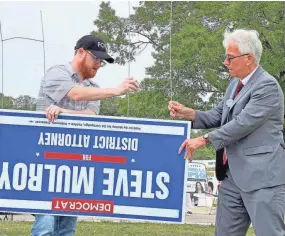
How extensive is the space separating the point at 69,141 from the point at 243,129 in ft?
3.72

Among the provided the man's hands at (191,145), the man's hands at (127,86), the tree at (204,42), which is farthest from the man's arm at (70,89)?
the tree at (204,42)

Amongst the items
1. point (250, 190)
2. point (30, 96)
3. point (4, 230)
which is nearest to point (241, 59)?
point (250, 190)

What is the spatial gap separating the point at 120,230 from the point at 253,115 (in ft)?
25.2

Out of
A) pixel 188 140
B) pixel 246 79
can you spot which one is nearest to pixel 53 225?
pixel 188 140

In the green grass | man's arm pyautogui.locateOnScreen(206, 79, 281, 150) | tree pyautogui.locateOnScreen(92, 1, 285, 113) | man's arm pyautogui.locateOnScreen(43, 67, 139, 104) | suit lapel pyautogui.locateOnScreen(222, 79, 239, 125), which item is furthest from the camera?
tree pyautogui.locateOnScreen(92, 1, 285, 113)

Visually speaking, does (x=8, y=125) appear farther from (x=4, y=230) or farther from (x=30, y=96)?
(x=4, y=230)

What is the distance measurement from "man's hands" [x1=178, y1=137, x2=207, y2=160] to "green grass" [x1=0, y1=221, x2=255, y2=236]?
5.90 metres

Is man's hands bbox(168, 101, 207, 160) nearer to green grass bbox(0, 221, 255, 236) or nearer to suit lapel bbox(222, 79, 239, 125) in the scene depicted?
suit lapel bbox(222, 79, 239, 125)

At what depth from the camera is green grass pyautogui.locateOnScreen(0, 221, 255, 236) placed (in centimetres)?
1088

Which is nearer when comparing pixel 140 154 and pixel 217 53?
pixel 140 154

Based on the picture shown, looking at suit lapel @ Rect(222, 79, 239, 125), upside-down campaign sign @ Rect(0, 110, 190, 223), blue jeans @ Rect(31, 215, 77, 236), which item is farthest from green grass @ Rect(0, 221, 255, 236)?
suit lapel @ Rect(222, 79, 239, 125)

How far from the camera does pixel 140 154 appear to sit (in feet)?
15.7

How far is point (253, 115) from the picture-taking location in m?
4.45

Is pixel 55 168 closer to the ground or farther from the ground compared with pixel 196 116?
closer to the ground
